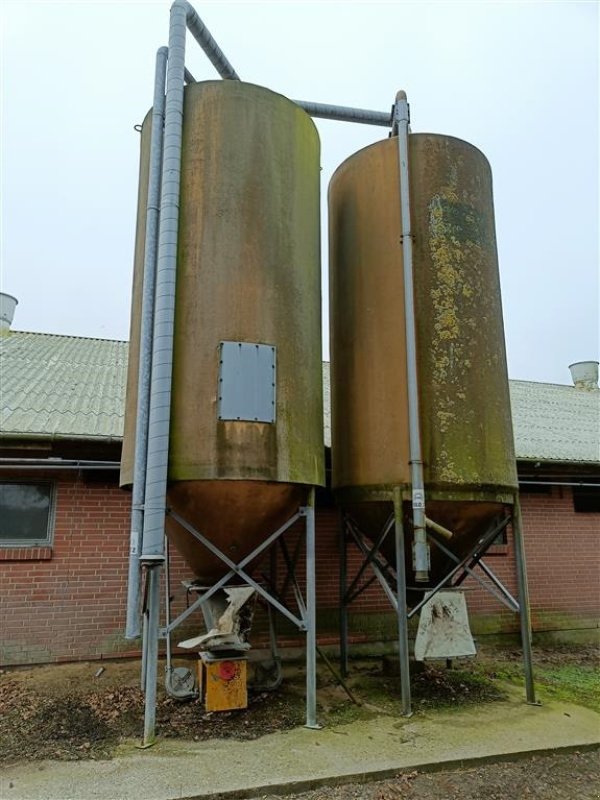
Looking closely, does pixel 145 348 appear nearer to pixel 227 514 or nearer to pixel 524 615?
pixel 227 514

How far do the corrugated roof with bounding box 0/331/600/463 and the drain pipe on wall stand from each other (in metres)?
2.44

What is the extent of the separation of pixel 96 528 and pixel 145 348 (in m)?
2.93

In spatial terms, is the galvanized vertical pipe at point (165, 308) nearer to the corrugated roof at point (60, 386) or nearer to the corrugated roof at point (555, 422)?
the corrugated roof at point (60, 386)

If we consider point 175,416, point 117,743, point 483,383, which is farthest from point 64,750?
point 483,383

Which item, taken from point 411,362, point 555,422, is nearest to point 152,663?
point 411,362

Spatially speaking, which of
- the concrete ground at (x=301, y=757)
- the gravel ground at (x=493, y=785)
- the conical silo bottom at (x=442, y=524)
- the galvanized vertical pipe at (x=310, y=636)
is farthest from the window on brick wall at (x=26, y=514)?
the gravel ground at (x=493, y=785)

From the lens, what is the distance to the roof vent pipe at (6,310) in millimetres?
10781

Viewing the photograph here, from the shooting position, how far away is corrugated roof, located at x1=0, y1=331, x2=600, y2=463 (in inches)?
269

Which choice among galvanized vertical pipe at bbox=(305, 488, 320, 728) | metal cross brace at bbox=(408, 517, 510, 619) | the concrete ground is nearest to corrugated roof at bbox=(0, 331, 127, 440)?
galvanized vertical pipe at bbox=(305, 488, 320, 728)

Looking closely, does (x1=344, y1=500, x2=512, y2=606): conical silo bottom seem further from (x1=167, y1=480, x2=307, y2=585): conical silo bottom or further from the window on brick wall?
the window on brick wall

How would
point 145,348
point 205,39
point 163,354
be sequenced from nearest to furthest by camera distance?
point 163,354, point 145,348, point 205,39

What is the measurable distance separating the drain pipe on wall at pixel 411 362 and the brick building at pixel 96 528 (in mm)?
2633

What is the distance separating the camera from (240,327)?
5.09 meters

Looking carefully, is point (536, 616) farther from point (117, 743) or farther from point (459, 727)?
point (117, 743)
